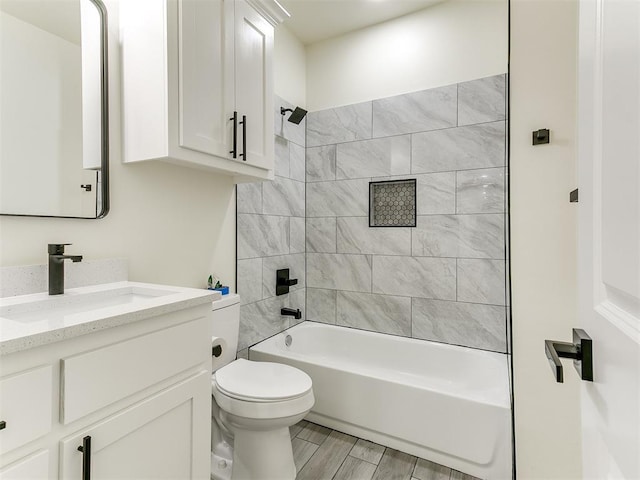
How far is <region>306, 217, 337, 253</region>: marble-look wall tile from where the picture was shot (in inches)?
111

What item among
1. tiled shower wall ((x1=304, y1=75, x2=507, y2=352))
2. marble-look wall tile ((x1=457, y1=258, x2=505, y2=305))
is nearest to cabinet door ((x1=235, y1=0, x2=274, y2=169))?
tiled shower wall ((x1=304, y1=75, x2=507, y2=352))

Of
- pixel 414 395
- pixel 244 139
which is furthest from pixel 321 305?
pixel 244 139

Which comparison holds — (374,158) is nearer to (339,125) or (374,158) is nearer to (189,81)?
(339,125)

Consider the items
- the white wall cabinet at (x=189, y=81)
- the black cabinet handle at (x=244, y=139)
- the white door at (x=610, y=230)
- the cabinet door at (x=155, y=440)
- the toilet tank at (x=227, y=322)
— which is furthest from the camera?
the toilet tank at (x=227, y=322)

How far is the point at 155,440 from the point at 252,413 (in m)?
0.59

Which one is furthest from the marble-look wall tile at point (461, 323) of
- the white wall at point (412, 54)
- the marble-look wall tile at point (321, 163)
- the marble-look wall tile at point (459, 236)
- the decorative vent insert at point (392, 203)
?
the white wall at point (412, 54)

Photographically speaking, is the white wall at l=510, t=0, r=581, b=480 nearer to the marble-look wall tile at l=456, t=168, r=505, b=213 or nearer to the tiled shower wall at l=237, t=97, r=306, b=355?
the marble-look wall tile at l=456, t=168, r=505, b=213

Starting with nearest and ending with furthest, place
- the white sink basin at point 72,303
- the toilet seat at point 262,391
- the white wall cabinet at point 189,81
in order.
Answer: the white sink basin at point 72,303 < the white wall cabinet at point 189,81 < the toilet seat at point 262,391

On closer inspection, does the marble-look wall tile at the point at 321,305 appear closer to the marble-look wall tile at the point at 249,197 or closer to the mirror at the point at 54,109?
the marble-look wall tile at the point at 249,197

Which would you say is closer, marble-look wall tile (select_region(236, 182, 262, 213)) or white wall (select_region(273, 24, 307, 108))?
marble-look wall tile (select_region(236, 182, 262, 213))

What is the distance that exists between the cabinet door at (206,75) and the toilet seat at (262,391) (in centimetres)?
109

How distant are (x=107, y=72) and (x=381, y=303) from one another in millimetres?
2211

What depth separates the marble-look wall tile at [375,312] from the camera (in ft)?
8.43

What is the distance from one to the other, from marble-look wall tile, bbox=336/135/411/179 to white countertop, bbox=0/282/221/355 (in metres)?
1.84
